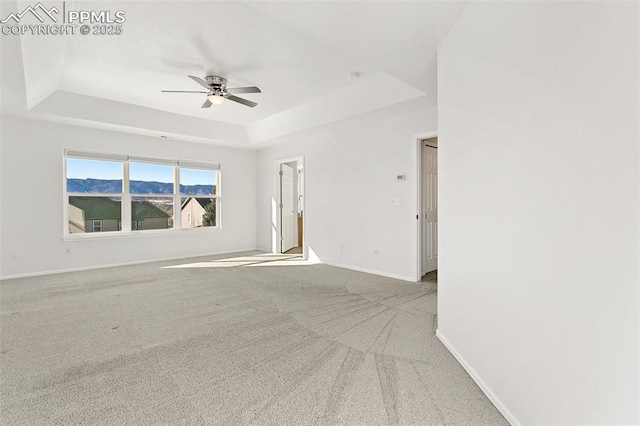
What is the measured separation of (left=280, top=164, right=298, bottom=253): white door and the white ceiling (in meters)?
1.83

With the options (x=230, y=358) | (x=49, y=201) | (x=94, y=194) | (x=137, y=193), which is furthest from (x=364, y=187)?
(x=49, y=201)

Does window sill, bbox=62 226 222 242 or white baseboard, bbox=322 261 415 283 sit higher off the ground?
window sill, bbox=62 226 222 242

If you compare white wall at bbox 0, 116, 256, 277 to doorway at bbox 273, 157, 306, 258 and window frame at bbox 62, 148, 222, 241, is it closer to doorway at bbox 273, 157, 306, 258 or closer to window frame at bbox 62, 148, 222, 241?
window frame at bbox 62, 148, 222, 241

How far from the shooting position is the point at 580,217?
3.83 feet

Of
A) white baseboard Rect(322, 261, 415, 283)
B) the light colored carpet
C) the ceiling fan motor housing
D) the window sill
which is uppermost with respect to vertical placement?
the ceiling fan motor housing

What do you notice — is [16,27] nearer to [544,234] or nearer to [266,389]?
[266,389]

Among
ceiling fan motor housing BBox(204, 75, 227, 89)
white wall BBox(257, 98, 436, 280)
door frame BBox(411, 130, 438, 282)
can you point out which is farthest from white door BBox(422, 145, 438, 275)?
ceiling fan motor housing BBox(204, 75, 227, 89)

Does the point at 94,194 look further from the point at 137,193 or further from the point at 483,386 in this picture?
the point at 483,386

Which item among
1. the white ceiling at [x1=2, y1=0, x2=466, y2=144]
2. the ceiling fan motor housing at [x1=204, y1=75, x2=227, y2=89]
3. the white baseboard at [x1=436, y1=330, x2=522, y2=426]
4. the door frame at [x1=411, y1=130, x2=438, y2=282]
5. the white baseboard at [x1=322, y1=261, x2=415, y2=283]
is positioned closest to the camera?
the white baseboard at [x1=436, y1=330, x2=522, y2=426]

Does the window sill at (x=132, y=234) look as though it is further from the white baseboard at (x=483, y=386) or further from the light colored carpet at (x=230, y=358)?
the white baseboard at (x=483, y=386)

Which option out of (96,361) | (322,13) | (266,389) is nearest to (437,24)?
(322,13)

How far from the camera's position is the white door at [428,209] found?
15.5ft

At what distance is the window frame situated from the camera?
17.1 ft

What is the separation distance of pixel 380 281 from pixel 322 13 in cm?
350
